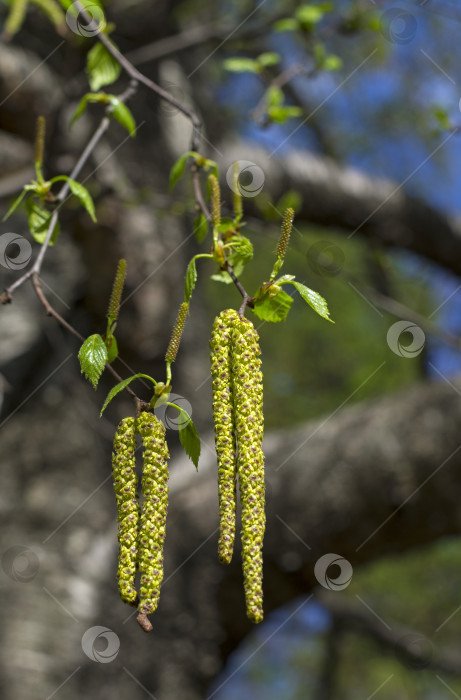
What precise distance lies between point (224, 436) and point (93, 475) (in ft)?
6.97

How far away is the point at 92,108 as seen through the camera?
2.74m

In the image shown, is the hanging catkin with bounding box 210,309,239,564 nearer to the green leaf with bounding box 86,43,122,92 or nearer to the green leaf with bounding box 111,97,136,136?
the green leaf with bounding box 111,97,136,136

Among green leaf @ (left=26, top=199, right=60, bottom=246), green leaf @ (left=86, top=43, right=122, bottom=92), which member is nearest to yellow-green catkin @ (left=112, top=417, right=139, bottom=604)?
green leaf @ (left=26, top=199, right=60, bottom=246)

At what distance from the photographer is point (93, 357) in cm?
76
